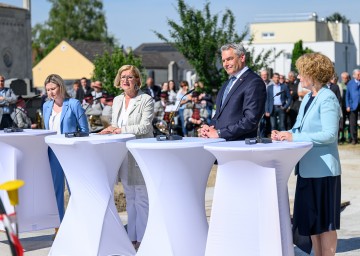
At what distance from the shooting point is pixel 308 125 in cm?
728

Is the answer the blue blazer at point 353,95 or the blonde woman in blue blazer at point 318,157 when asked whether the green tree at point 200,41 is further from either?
the blonde woman in blue blazer at point 318,157

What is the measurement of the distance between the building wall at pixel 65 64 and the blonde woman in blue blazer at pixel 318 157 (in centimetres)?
9137

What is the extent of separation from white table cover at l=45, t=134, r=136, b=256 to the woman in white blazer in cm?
62

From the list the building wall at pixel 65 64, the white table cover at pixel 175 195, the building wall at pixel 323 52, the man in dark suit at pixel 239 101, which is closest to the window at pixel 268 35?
the building wall at pixel 323 52

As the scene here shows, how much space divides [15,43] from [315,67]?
5804cm

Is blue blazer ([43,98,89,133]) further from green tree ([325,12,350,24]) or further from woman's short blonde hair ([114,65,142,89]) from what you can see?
green tree ([325,12,350,24])

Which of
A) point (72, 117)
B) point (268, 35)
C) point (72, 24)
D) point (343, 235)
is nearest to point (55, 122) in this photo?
point (72, 117)

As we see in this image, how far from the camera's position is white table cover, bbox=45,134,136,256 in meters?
8.14

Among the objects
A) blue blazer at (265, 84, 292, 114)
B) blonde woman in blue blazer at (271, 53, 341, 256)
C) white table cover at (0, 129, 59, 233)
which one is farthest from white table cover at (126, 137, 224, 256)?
blue blazer at (265, 84, 292, 114)

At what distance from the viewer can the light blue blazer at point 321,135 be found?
23.4ft

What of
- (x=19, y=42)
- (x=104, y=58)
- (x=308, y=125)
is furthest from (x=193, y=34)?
(x=19, y=42)

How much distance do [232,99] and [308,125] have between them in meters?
0.98

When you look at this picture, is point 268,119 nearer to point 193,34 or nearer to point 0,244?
point 193,34

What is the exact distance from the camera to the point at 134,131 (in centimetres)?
902
